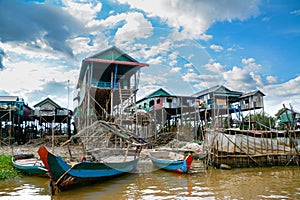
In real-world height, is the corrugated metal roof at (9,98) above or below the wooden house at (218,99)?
above

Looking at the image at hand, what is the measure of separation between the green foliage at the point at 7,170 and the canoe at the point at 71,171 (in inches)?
127

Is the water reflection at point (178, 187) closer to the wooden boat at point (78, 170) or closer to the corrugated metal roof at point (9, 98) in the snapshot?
the wooden boat at point (78, 170)

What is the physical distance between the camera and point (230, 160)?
11859 millimetres

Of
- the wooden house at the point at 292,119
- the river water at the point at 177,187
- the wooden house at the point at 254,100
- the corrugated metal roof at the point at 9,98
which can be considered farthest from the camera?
the corrugated metal roof at the point at 9,98

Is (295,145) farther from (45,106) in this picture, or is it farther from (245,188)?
(45,106)

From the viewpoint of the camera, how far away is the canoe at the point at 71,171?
6.46 meters

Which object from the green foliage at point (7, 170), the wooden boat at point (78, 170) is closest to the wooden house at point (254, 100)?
the wooden boat at point (78, 170)

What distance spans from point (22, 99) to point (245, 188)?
80.4 ft

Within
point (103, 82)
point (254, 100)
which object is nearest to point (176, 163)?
point (103, 82)

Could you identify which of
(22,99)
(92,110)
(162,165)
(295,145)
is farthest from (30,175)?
(22,99)

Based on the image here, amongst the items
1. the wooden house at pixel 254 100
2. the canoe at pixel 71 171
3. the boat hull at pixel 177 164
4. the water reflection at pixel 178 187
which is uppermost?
the wooden house at pixel 254 100

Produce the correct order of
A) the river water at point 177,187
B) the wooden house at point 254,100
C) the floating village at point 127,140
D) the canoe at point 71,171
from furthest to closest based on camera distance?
the wooden house at point 254,100
the floating village at point 127,140
the river water at point 177,187
the canoe at point 71,171

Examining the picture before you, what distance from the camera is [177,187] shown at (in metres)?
8.11

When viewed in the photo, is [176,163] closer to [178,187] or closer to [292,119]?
[178,187]
